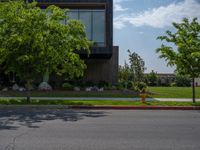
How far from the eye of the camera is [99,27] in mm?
33812

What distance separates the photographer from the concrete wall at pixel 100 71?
36750 mm

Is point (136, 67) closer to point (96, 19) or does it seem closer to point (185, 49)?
point (96, 19)

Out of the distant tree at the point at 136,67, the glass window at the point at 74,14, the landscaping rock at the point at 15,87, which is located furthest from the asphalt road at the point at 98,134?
the distant tree at the point at 136,67

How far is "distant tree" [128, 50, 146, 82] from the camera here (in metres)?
46.5

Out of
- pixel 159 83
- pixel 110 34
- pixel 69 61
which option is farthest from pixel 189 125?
pixel 159 83

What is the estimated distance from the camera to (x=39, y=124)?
1221 cm

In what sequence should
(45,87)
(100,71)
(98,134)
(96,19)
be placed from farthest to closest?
(100,71)
(96,19)
(45,87)
(98,134)

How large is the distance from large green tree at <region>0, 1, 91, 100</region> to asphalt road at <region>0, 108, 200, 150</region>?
6.85 meters

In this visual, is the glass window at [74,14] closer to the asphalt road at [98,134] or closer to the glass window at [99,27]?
the glass window at [99,27]

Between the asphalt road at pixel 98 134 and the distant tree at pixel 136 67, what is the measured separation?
3273cm

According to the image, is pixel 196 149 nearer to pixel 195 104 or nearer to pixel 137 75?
pixel 195 104

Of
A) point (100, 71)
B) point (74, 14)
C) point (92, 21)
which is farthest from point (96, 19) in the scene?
point (100, 71)

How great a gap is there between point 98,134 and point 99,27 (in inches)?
963

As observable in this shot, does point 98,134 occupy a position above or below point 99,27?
below
